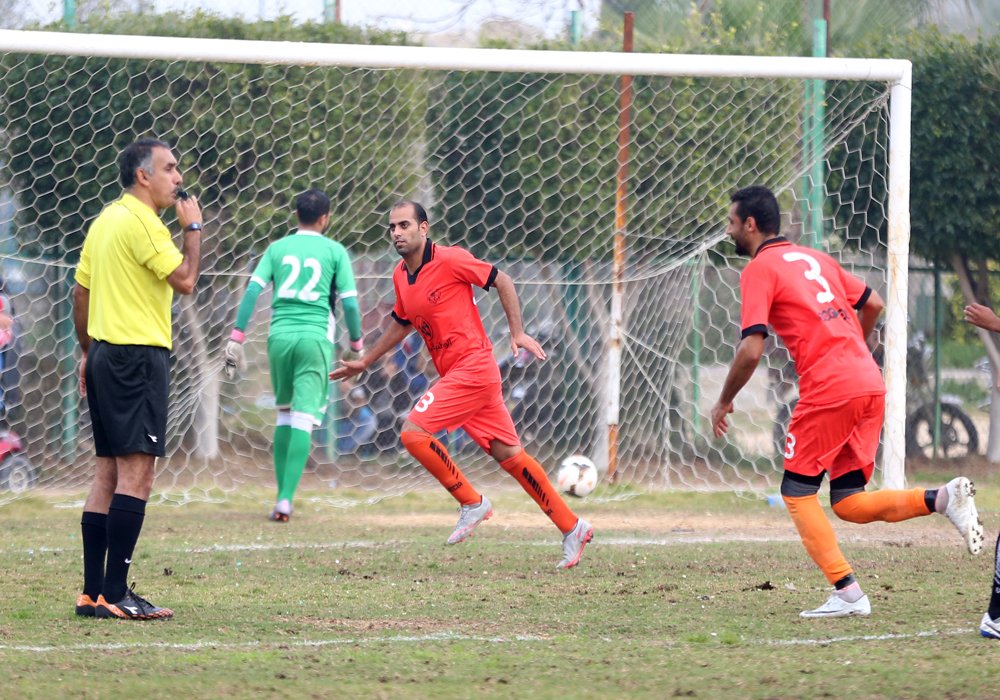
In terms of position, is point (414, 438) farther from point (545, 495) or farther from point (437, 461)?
point (545, 495)

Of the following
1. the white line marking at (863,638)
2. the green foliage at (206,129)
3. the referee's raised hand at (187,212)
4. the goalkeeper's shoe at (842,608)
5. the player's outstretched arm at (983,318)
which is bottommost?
the white line marking at (863,638)

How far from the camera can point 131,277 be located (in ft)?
17.8

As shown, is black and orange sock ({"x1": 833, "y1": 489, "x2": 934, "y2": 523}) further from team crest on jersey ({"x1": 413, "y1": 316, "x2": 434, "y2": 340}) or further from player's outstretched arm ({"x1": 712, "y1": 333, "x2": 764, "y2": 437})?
team crest on jersey ({"x1": 413, "y1": 316, "x2": 434, "y2": 340})

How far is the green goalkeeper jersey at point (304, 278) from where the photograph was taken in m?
8.67

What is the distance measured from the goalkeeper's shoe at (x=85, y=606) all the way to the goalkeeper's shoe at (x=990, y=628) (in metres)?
3.56

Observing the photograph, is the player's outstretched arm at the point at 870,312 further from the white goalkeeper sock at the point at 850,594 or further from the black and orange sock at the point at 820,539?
the white goalkeeper sock at the point at 850,594

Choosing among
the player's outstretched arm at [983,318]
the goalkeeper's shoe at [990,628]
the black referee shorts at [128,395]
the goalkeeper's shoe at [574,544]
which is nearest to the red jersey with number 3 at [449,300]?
the goalkeeper's shoe at [574,544]

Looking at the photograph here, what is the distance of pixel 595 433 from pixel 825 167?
292 centimetres

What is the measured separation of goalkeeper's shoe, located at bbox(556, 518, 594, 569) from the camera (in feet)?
22.6

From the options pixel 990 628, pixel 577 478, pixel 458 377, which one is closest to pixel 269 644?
pixel 458 377

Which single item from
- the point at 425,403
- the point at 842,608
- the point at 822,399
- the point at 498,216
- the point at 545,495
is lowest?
the point at 842,608

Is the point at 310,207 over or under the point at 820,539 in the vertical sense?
over

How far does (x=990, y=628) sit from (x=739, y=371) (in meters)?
1.39

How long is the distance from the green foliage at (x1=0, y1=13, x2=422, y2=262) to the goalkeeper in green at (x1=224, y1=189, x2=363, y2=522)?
57.6 inches
